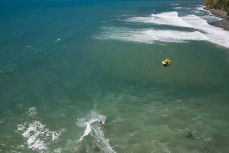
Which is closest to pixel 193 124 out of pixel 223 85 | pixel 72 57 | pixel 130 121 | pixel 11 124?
pixel 130 121

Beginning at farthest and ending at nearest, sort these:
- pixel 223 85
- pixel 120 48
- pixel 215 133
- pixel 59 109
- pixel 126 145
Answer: pixel 120 48, pixel 223 85, pixel 59 109, pixel 215 133, pixel 126 145

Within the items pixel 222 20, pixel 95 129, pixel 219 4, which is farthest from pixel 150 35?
pixel 219 4

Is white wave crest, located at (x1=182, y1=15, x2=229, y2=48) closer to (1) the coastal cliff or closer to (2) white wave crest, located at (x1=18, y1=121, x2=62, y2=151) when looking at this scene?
(1) the coastal cliff

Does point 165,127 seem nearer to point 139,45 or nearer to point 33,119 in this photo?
point 33,119

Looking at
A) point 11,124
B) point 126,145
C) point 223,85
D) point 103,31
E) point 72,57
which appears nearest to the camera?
point 126,145

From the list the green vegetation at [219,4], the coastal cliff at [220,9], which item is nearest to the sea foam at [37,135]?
the coastal cliff at [220,9]

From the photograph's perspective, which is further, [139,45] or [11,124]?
[139,45]

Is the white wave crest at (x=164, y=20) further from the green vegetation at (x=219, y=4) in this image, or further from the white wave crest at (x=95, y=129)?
the white wave crest at (x=95, y=129)
